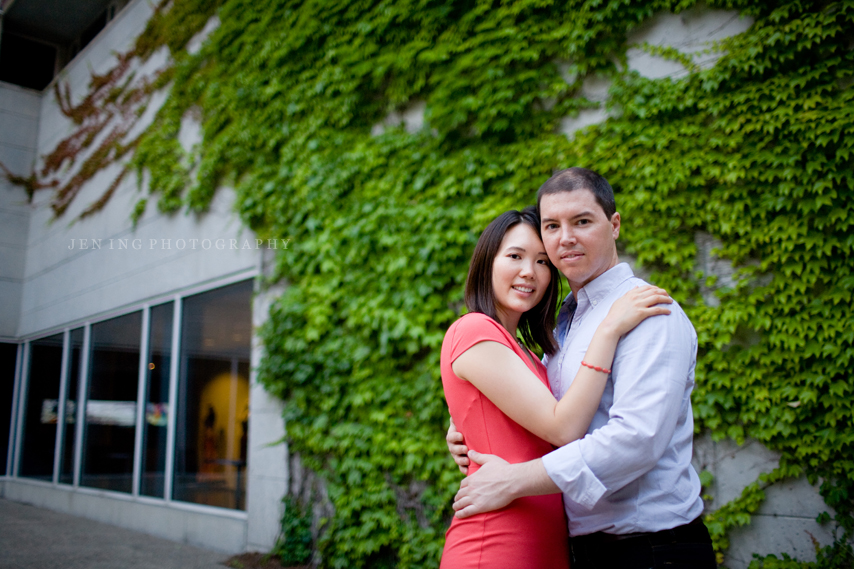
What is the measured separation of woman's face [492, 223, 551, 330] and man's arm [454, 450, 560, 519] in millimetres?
464

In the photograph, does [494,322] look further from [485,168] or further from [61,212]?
[61,212]

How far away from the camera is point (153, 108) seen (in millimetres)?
7906

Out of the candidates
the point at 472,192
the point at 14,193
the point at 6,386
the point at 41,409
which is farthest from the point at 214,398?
the point at 14,193

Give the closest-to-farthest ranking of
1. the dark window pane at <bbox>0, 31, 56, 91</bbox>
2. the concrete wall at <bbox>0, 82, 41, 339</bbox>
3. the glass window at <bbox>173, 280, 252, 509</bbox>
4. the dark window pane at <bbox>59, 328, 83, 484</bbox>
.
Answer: the glass window at <bbox>173, 280, 252, 509</bbox> → the dark window pane at <bbox>59, 328, 83, 484</bbox> → the concrete wall at <bbox>0, 82, 41, 339</bbox> → the dark window pane at <bbox>0, 31, 56, 91</bbox>

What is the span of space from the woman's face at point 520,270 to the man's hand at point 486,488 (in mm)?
461

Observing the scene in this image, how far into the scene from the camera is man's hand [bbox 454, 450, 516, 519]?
4.66ft

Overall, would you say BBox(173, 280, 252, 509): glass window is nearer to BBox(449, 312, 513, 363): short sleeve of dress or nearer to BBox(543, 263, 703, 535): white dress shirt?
BBox(449, 312, 513, 363): short sleeve of dress

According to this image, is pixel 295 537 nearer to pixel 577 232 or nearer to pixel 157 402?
pixel 157 402

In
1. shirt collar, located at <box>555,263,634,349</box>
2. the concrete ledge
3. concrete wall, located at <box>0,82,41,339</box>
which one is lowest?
the concrete ledge

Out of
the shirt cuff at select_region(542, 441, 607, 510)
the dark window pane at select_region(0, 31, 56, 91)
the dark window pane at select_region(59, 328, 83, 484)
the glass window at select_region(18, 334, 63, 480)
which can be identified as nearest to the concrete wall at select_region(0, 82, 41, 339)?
the dark window pane at select_region(0, 31, 56, 91)

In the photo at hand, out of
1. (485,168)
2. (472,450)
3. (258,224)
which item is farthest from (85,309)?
(472,450)

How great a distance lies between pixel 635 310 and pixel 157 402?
7.07 m

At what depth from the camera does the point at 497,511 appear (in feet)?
4.89

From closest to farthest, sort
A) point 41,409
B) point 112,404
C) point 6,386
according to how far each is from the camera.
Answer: point 112,404, point 41,409, point 6,386
